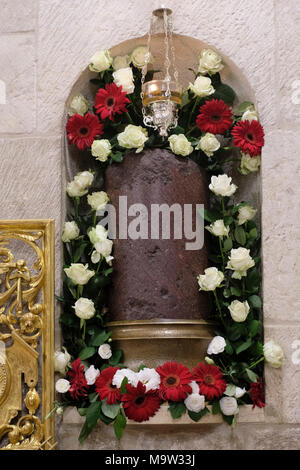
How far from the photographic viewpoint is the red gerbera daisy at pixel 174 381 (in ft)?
12.7

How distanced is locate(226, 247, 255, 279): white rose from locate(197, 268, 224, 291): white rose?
0.24 ft

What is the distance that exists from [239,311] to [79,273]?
0.71 m

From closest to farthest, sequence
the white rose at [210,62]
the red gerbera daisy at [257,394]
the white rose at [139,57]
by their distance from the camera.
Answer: the red gerbera daisy at [257,394], the white rose at [210,62], the white rose at [139,57]

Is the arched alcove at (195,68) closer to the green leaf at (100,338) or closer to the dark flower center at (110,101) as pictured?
the dark flower center at (110,101)

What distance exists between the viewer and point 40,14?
433 cm

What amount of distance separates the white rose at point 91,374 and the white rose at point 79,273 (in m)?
0.37

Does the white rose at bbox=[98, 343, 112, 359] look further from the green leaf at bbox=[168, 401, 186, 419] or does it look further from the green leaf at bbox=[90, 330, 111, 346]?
the green leaf at bbox=[168, 401, 186, 419]

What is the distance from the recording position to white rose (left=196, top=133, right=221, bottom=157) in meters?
4.17

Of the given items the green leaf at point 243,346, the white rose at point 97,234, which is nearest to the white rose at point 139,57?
the white rose at point 97,234

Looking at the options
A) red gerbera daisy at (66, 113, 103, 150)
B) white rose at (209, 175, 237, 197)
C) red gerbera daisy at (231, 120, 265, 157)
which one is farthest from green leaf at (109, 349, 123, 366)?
red gerbera daisy at (231, 120, 265, 157)

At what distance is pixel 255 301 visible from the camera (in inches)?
160

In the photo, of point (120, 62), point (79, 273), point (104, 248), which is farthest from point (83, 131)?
point (79, 273)

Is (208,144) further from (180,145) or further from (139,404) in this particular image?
(139,404)

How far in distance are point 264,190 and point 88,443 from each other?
52.2 inches
